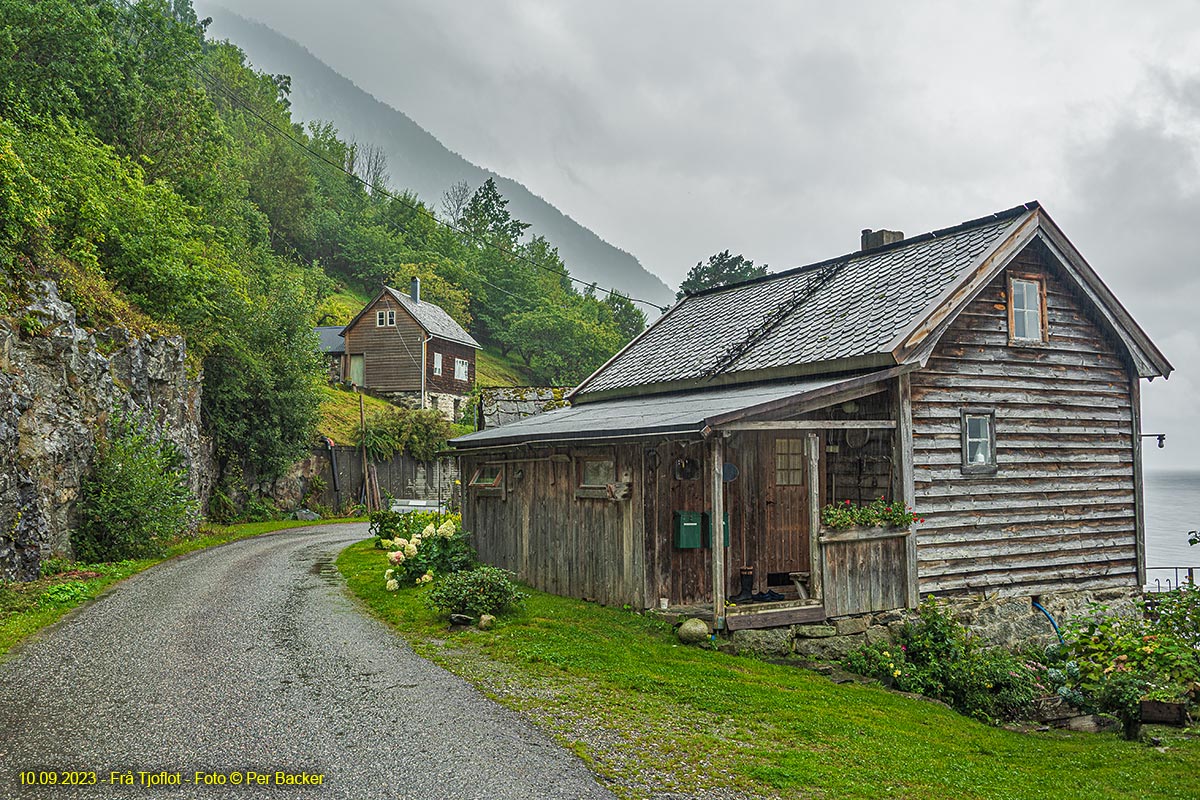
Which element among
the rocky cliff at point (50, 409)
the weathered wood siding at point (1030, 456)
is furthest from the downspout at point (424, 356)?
the weathered wood siding at point (1030, 456)

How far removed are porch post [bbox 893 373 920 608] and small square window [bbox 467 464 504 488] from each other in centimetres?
755

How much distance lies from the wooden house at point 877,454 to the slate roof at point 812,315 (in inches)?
3.0

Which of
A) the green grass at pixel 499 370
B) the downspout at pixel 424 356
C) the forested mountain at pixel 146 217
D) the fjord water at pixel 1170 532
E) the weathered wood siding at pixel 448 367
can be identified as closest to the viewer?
the forested mountain at pixel 146 217

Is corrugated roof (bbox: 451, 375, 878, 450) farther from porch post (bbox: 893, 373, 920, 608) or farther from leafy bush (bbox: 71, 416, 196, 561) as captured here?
leafy bush (bbox: 71, 416, 196, 561)

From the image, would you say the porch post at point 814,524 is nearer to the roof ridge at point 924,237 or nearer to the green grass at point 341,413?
the roof ridge at point 924,237

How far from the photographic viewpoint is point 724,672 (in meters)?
9.68

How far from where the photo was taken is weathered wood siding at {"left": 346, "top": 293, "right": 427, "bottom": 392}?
154 ft

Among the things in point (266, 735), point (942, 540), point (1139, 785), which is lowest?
point (1139, 785)

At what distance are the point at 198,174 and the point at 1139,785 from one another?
3256 centimetres

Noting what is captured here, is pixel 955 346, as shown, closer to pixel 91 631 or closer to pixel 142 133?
pixel 91 631

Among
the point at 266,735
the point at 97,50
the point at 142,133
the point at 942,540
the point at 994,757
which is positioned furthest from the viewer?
the point at 142,133

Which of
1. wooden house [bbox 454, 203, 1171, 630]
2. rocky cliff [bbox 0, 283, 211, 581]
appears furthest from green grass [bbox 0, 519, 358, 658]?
wooden house [bbox 454, 203, 1171, 630]

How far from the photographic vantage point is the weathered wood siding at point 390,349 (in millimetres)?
47031

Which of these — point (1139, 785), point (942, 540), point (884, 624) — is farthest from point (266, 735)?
point (942, 540)
